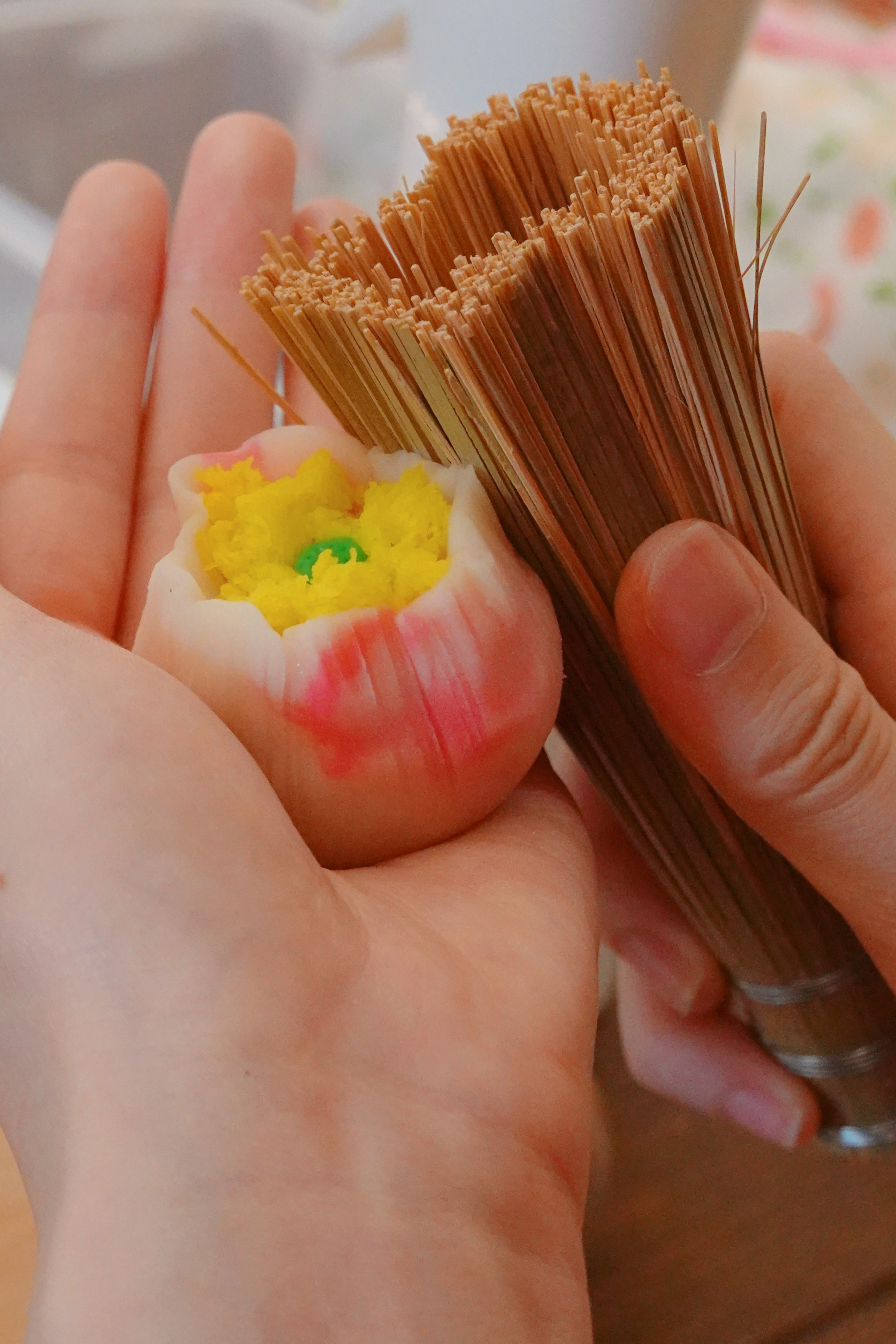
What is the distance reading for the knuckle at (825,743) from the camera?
42 cm

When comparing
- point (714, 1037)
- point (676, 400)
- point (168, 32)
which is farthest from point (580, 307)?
point (168, 32)

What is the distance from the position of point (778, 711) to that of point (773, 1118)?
13.6 inches

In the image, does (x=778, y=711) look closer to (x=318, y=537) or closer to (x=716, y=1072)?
(x=318, y=537)

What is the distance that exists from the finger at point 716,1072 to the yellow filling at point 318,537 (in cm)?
42

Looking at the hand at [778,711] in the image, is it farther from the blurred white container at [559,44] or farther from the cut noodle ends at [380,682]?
the blurred white container at [559,44]

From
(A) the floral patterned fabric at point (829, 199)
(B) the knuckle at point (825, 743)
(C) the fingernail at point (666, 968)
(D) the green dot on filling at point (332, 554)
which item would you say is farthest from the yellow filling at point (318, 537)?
(A) the floral patterned fabric at point (829, 199)

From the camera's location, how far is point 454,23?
0.86 meters

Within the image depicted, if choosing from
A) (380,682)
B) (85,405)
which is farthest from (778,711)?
(85,405)

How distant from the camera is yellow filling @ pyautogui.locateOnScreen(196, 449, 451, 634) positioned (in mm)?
374

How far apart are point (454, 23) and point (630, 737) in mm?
676

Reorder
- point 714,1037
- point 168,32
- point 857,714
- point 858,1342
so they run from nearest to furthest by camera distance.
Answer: point 857,714, point 858,1342, point 714,1037, point 168,32

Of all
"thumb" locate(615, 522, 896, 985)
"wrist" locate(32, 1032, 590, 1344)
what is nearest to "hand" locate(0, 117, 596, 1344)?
"wrist" locate(32, 1032, 590, 1344)

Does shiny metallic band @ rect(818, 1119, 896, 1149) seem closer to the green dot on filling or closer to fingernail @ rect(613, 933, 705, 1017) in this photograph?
fingernail @ rect(613, 933, 705, 1017)

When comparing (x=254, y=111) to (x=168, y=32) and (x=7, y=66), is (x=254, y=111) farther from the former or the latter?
(x=7, y=66)
